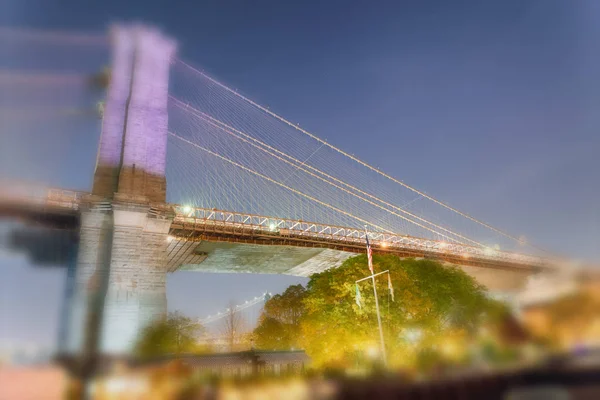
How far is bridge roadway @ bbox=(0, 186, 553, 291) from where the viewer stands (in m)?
27.4

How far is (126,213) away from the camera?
83.5ft

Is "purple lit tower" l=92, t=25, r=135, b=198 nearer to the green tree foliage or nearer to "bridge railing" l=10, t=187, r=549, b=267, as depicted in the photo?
"bridge railing" l=10, t=187, r=549, b=267

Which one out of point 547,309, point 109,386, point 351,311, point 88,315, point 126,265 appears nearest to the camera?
point 547,309

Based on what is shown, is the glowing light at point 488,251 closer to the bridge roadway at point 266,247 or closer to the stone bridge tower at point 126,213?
the bridge roadway at point 266,247

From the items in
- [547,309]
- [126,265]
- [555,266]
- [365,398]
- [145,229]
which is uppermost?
[145,229]

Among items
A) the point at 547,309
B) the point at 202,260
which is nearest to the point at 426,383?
the point at 547,309

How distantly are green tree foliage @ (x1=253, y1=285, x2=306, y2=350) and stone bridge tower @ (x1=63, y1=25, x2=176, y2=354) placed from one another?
3205cm

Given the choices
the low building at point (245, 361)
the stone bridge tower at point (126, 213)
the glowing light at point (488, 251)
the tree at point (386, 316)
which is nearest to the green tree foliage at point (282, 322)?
the low building at point (245, 361)

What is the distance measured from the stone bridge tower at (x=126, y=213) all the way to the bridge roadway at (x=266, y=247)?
4.07 ft

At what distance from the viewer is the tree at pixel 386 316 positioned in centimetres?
2748

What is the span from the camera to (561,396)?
23.7 feet

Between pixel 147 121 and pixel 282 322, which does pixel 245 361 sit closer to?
pixel 147 121

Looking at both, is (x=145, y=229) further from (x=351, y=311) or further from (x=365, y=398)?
(x=365, y=398)

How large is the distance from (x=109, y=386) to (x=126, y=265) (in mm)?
9265
